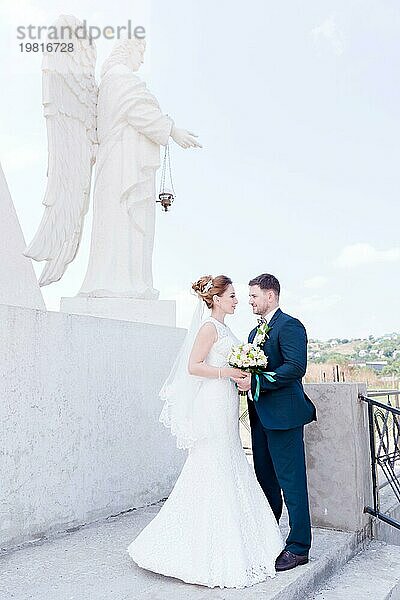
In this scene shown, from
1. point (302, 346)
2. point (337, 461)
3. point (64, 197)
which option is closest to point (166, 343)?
point (64, 197)

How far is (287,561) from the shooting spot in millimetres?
3744

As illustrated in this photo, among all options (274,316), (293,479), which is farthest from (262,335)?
(293,479)

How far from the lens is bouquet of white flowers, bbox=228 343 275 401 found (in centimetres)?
362

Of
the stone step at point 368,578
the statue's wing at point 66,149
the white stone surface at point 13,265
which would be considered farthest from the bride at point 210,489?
the white stone surface at point 13,265

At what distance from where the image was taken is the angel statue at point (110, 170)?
6152 millimetres

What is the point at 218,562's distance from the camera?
3.54 meters

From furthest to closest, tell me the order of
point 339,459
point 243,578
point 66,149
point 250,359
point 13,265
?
point 13,265 < point 66,149 < point 339,459 < point 250,359 < point 243,578

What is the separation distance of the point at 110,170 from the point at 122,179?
0.16 metres

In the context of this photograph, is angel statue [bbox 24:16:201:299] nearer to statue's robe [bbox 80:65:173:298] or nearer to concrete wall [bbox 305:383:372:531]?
statue's robe [bbox 80:65:173:298]

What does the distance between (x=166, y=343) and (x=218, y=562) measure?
2.92 metres

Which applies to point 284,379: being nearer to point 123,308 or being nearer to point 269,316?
point 269,316

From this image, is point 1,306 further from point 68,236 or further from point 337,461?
point 337,461

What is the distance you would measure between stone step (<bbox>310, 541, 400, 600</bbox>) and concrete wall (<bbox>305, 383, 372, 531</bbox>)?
0.77ft

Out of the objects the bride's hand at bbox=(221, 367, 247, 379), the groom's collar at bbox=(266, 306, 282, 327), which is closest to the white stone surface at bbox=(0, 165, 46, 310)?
the bride's hand at bbox=(221, 367, 247, 379)
